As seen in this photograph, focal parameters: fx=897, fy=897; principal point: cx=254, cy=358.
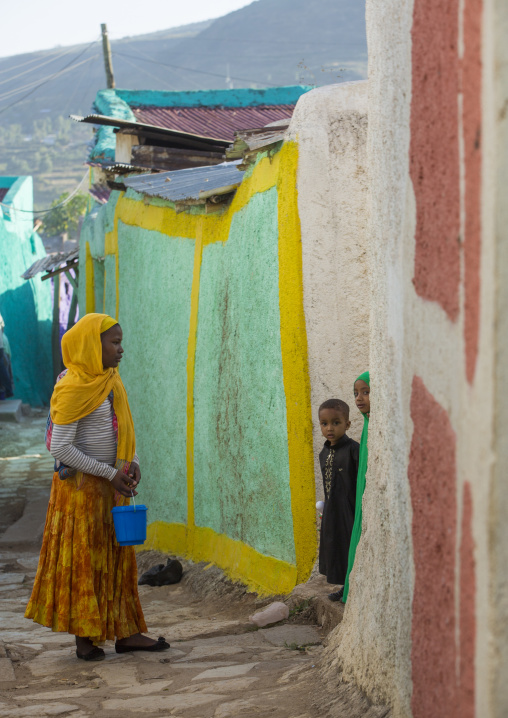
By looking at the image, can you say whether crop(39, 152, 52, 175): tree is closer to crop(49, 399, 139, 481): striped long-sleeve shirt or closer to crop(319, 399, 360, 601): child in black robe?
crop(49, 399, 139, 481): striped long-sleeve shirt

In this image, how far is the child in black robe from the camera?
4.12 m

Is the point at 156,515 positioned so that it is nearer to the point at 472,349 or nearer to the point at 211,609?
the point at 211,609

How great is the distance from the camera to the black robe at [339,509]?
4117 mm

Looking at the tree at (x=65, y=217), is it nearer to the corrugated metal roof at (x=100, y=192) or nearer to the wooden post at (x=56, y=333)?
the wooden post at (x=56, y=333)

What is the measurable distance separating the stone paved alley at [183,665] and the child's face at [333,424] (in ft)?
2.60

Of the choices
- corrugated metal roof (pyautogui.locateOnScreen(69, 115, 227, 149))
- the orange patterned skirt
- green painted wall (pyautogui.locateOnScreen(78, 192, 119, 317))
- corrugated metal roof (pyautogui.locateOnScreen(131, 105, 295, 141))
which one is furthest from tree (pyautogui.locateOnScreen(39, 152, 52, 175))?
the orange patterned skirt

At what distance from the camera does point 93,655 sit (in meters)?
4.07

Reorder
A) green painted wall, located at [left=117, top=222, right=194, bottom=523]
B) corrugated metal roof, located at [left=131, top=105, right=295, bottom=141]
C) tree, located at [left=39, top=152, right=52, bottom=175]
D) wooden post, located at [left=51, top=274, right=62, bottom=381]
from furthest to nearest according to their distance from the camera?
tree, located at [left=39, top=152, right=52, bottom=175] < wooden post, located at [left=51, top=274, right=62, bottom=381] < corrugated metal roof, located at [left=131, top=105, right=295, bottom=141] < green painted wall, located at [left=117, top=222, right=194, bottom=523]

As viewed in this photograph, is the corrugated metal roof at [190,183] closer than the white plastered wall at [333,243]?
No

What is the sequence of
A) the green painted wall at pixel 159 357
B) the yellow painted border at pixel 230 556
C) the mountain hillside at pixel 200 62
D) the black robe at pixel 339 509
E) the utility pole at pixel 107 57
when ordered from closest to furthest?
the black robe at pixel 339 509 < the yellow painted border at pixel 230 556 < the green painted wall at pixel 159 357 < the utility pole at pixel 107 57 < the mountain hillside at pixel 200 62

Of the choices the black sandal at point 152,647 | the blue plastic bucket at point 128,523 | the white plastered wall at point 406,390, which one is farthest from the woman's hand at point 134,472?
the white plastered wall at point 406,390

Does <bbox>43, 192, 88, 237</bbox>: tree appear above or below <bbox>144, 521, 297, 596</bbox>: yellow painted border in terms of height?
above

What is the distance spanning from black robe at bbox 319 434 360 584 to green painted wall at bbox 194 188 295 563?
473 mm

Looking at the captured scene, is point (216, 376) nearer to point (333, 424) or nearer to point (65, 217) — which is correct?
point (333, 424)
